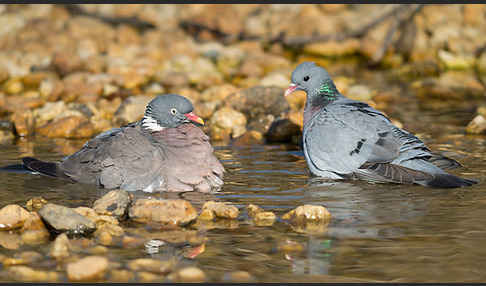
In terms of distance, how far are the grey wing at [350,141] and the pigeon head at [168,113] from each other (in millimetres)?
1320

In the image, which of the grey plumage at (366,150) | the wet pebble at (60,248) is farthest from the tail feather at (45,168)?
the grey plumage at (366,150)

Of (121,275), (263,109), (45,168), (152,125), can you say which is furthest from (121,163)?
(263,109)

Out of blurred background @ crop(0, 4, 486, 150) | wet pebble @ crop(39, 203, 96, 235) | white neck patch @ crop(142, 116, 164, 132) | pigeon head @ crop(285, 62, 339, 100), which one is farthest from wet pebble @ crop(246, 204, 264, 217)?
blurred background @ crop(0, 4, 486, 150)

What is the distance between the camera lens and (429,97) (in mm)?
13352

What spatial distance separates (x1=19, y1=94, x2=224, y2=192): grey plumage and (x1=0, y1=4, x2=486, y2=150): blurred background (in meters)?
2.46

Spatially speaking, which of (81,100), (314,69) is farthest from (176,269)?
(81,100)

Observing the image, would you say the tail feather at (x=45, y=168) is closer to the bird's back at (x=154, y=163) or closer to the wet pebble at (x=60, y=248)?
the bird's back at (x=154, y=163)

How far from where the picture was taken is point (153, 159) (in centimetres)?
750

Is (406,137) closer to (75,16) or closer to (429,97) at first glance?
(429,97)

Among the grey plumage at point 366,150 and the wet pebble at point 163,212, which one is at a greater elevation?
the grey plumage at point 366,150

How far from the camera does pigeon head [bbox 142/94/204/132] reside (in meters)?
7.78

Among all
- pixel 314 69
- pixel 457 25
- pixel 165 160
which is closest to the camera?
pixel 165 160

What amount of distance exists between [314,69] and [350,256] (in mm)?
3921

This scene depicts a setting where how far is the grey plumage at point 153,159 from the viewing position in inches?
295
